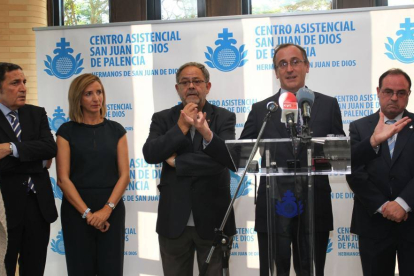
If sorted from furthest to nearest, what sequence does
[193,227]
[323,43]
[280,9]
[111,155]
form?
[280,9] → [323,43] → [111,155] → [193,227]

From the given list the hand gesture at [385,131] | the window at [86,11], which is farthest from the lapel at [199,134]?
the window at [86,11]

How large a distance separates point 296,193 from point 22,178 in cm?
210

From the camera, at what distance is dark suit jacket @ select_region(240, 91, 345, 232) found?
119 inches

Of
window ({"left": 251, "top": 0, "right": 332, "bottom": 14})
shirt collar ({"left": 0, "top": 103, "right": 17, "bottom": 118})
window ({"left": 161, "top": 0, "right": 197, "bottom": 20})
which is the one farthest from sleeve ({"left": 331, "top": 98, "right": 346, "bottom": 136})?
window ({"left": 161, "top": 0, "right": 197, "bottom": 20})

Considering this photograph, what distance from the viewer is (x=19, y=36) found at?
598 cm

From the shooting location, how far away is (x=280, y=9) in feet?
18.5

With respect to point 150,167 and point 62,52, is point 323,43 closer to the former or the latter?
point 150,167

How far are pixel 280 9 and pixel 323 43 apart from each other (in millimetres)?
1318

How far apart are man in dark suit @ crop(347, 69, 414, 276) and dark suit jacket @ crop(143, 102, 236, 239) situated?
3.07ft

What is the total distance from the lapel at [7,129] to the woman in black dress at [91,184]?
1.09 feet

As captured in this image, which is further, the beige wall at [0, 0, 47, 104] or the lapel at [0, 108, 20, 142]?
the beige wall at [0, 0, 47, 104]

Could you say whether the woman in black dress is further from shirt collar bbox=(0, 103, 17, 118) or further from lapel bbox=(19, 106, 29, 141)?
shirt collar bbox=(0, 103, 17, 118)

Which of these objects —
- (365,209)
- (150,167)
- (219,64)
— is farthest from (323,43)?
(150,167)

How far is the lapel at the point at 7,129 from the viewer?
144 inches
